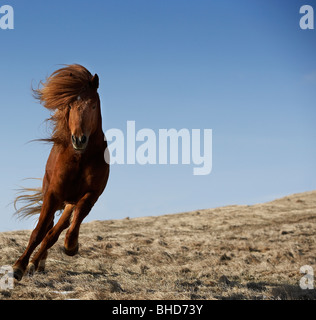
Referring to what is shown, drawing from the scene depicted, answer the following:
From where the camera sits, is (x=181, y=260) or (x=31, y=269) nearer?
(x=31, y=269)

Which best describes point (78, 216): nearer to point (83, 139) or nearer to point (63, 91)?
point (83, 139)

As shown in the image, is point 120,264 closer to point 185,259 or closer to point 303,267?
point 185,259

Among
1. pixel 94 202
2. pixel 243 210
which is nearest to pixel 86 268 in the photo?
pixel 94 202

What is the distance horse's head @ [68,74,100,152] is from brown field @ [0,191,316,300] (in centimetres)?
218

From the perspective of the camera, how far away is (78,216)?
18.5 ft

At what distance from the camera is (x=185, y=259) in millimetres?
10984

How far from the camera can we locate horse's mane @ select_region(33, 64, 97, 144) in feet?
18.7

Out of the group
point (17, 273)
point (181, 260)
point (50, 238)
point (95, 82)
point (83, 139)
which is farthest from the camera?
point (181, 260)

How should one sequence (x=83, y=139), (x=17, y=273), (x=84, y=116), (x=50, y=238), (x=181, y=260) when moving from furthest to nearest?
(x=181, y=260), (x=50, y=238), (x=17, y=273), (x=84, y=116), (x=83, y=139)

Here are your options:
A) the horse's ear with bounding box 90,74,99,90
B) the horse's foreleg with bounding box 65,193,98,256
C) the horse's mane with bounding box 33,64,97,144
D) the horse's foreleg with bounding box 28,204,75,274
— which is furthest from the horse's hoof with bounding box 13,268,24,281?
the horse's ear with bounding box 90,74,99,90

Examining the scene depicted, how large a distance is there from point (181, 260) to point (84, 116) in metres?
6.75

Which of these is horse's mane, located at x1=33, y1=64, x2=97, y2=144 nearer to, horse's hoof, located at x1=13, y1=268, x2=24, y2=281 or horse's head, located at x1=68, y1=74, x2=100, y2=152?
horse's head, located at x1=68, y1=74, x2=100, y2=152

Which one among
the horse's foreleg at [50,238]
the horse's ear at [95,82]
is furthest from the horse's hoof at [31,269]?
the horse's ear at [95,82]

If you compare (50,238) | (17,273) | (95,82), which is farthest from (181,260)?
(95,82)
